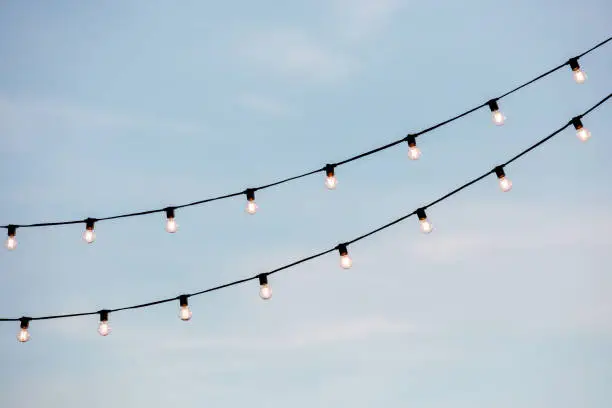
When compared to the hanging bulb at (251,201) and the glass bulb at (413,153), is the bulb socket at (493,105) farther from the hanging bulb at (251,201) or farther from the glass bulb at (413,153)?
the hanging bulb at (251,201)

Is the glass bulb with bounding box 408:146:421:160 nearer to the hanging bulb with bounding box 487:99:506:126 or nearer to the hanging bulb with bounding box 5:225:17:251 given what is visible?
the hanging bulb with bounding box 487:99:506:126

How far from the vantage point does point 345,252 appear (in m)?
5.84

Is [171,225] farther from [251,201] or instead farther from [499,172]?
[499,172]

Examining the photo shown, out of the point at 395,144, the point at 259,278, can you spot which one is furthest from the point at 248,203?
the point at 395,144

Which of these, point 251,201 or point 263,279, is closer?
point 263,279

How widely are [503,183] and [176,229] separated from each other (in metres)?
3.57

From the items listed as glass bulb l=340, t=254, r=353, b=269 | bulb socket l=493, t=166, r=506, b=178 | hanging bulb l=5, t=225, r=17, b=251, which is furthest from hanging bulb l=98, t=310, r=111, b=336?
bulb socket l=493, t=166, r=506, b=178

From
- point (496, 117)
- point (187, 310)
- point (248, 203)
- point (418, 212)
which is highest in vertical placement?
point (496, 117)

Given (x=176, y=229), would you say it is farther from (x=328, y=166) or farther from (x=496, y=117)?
(x=496, y=117)

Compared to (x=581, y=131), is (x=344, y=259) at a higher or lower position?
lower

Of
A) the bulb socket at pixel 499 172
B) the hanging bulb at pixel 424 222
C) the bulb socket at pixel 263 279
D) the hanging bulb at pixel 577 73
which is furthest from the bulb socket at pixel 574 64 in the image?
the bulb socket at pixel 263 279

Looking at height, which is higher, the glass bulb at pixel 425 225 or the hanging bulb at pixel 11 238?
the hanging bulb at pixel 11 238

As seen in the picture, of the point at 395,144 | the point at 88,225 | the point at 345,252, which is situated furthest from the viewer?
the point at 88,225

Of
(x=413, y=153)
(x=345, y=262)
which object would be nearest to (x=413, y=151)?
(x=413, y=153)
